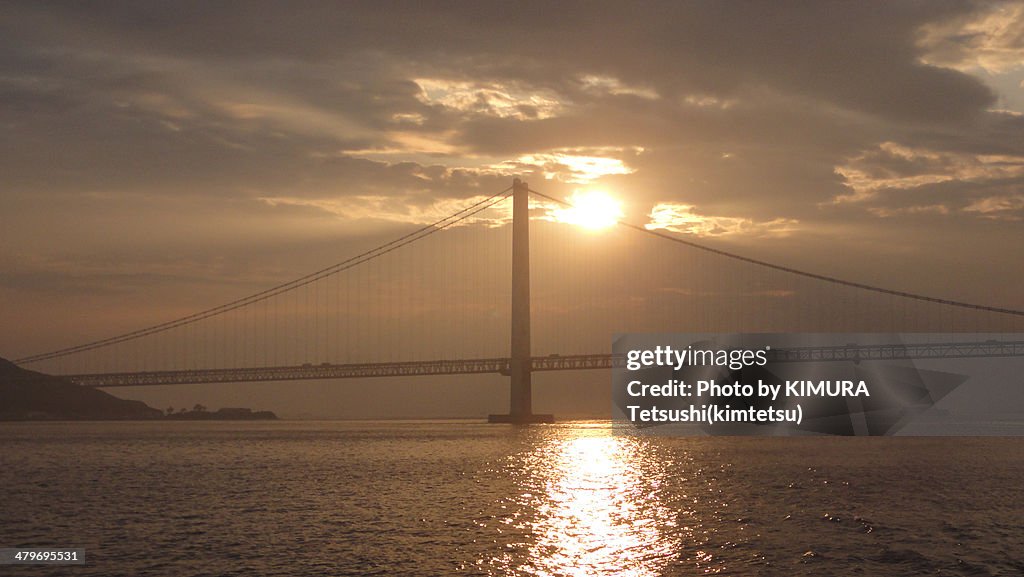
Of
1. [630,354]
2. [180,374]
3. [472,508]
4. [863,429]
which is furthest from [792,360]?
[472,508]

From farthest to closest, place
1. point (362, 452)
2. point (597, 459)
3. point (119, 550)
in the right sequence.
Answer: point (362, 452) < point (597, 459) < point (119, 550)

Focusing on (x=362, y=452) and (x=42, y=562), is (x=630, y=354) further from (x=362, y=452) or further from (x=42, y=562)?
(x=42, y=562)

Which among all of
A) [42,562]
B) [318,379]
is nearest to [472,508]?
[42,562]

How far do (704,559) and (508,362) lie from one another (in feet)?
256

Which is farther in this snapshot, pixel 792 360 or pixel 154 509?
pixel 792 360

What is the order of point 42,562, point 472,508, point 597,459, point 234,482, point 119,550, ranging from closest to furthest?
1. point 42,562
2. point 119,550
3. point 472,508
4. point 234,482
5. point 597,459

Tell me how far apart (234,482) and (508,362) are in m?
59.8

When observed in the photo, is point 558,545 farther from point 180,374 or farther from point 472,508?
point 180,374

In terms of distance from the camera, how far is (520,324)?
9031cm

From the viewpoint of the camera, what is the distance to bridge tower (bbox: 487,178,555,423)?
90.1 m

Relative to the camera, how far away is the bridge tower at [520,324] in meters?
90.1

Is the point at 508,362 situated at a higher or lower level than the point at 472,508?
higher

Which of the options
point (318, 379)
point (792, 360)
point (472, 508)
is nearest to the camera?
point (472, 508)

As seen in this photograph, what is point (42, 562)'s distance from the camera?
65.6ft
